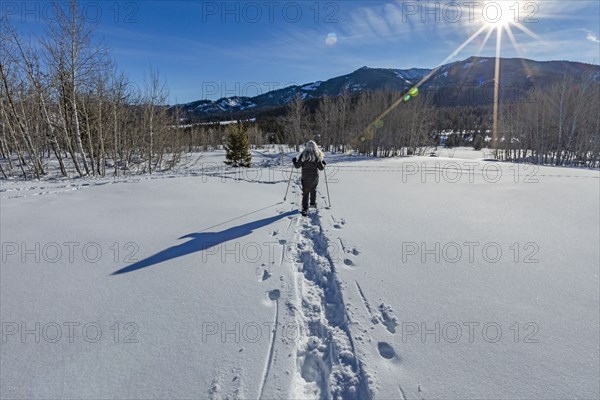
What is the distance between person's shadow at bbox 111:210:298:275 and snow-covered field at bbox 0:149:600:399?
3 cm

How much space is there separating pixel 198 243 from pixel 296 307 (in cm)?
223

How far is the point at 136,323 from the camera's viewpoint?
2416 mm

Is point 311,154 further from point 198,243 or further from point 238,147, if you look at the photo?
point 238,147

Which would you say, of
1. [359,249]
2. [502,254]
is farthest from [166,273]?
[502,254]

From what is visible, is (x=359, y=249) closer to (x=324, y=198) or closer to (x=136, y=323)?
(x=136, y=323)

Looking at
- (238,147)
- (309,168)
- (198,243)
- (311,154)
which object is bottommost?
(198,243)

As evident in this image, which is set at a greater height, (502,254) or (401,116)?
(401,116)

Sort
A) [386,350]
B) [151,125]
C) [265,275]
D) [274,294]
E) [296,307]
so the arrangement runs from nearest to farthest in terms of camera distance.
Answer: [386,350] → [296,307] → [274,294] → [265,275] → [151,125]

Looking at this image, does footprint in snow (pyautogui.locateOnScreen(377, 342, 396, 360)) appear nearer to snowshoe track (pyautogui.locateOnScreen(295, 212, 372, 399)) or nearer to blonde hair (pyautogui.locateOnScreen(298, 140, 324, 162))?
snowshoe track (pyautogui.locateOnScreen(295, 212, 372, 399))

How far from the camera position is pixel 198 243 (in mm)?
4312

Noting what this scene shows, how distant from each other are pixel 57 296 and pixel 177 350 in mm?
1700

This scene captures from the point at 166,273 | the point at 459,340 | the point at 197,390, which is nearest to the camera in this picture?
the point at 197,390

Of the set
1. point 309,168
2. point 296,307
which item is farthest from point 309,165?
point 296,307

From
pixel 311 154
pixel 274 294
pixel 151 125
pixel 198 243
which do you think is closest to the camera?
pixel 274 294
